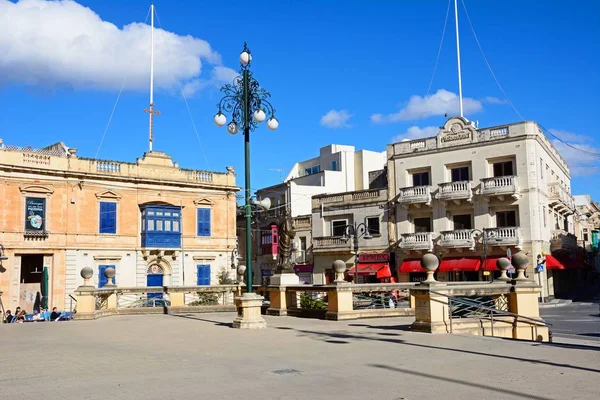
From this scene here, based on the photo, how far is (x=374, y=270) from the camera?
147ft

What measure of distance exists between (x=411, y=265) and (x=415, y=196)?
4.82 m

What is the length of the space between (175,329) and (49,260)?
981 inches

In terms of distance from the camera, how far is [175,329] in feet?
55.8

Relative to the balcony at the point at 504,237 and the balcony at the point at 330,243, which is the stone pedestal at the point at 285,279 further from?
the balcony at the point at 330,243

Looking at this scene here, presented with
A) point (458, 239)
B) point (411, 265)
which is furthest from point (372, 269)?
point (458, 239)

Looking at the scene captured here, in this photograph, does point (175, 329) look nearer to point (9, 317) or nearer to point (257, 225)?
point (9, 317)

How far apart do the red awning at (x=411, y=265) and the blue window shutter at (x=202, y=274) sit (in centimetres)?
1409

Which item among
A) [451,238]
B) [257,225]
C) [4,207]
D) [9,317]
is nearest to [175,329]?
[9,317]

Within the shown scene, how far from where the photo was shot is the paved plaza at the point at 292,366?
25.5 ft

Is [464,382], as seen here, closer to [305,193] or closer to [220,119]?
[220,119]

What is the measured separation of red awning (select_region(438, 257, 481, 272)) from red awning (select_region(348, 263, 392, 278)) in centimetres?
426

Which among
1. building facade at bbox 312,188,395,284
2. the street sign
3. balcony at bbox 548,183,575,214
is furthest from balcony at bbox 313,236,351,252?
balcony at bbox 548,183,575,214

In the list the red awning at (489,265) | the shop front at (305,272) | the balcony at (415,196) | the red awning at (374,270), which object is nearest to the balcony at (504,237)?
the red awning at (489,265)

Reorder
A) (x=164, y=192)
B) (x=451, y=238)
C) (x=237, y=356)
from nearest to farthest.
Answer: (x=237, y=356) < (x=451, y=238) < (x=164, y=192)
